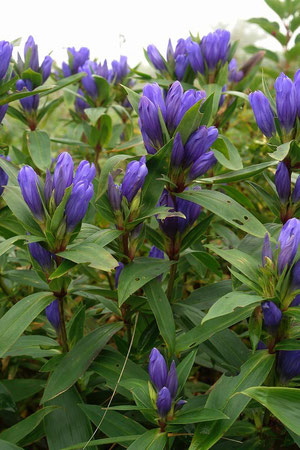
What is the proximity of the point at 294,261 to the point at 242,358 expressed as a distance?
0.32m

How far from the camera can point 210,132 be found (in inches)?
42.4

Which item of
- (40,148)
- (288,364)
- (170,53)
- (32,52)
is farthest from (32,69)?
(288,364)

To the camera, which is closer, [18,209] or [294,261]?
[294,261]

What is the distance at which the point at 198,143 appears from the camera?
1.07m

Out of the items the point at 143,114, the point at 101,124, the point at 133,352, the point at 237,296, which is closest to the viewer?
the point at 237,296

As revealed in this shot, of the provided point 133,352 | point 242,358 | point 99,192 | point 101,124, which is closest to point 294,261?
point 242,358

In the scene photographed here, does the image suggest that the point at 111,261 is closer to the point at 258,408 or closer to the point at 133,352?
the point at 133,352

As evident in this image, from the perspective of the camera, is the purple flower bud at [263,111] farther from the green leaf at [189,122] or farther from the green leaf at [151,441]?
the green leaf at [151,441]

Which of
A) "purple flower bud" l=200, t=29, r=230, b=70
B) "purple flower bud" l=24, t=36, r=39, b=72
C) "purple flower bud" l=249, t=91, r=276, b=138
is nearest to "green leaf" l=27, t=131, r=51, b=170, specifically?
"purple flower bud" l=24, t=36, r=39, b=72

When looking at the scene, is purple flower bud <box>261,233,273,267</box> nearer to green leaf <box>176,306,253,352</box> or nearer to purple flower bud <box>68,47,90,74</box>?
green leaf <box>176,306,253,352</box>

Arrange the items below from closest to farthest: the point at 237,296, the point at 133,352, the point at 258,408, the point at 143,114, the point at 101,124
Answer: the point at 237,296 < the point at 143,114 < the point at 258,408 < the point at 133,352 < the point at 101,124

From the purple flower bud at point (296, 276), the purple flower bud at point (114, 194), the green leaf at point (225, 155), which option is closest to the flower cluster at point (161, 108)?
the purple flower bud at point (114, 194)

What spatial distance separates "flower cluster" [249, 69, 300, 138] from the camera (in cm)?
111

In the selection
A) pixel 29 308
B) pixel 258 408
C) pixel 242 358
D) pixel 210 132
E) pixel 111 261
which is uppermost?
pixel 210 132
